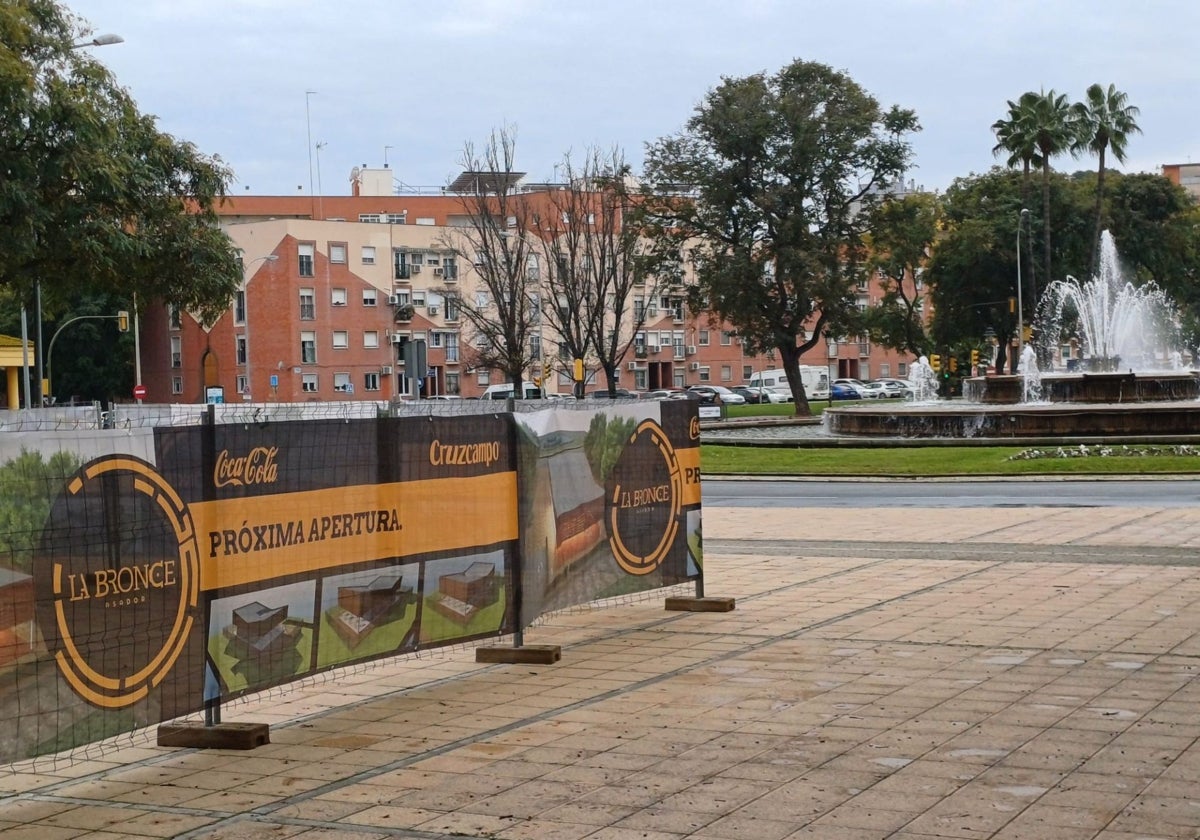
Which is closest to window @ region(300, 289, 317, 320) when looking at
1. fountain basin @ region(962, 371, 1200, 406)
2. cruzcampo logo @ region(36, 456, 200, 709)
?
fountain basin @ region(962, 371, 1200, 406)

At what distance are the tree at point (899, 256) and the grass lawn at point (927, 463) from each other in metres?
32.4

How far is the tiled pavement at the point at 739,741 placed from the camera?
6.01 metres

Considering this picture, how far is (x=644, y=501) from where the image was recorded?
1164 cm

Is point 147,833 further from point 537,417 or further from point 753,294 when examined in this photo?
point 753,294

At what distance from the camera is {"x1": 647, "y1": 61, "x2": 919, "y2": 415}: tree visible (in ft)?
218

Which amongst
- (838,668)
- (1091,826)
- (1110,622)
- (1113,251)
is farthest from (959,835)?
(1113,251)

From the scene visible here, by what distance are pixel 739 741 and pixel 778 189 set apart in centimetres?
6076

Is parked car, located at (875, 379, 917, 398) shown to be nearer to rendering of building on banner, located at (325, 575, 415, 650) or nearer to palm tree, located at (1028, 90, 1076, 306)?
palm tree, located at (1028, 90, 1076, 306)

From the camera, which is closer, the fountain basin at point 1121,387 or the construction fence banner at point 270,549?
the construction fence banner at point 270,549

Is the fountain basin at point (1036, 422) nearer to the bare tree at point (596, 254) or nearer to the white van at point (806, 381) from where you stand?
the bare tree at point (596, 254)

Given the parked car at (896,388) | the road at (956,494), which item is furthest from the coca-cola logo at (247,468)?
the parked car at (896,388)

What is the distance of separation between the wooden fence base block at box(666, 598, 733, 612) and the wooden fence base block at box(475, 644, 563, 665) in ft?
7.43

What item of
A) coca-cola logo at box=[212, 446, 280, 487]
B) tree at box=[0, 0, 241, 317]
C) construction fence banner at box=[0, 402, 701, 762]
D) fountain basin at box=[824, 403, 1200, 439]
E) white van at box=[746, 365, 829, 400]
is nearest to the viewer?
construction fence banner at box=[0, 402, 701, 762]

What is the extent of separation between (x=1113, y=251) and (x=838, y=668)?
74.9m
